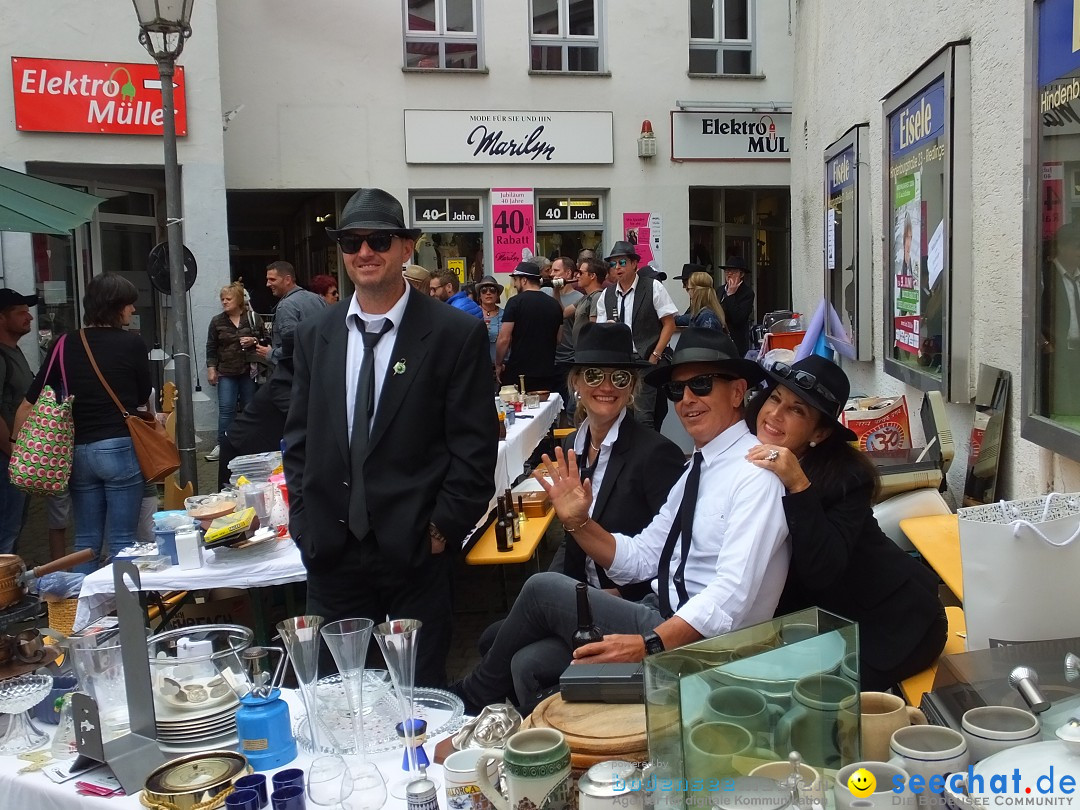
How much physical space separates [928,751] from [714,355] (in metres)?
1.58

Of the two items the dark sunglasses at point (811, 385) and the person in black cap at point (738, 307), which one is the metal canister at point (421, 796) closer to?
the dark sunglasses at point (811, 385)

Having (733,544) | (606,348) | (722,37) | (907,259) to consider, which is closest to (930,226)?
(907,259)

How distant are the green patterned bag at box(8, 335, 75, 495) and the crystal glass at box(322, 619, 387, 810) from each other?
3891mm

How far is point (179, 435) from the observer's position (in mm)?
7000

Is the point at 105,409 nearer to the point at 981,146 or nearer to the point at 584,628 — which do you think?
the point at 584,628

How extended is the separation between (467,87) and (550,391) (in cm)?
642

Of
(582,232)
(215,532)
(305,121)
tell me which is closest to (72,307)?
(305,121)

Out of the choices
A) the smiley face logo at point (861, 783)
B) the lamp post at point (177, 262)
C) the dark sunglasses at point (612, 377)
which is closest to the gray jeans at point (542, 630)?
the dark sunglasses at point (612, 377)

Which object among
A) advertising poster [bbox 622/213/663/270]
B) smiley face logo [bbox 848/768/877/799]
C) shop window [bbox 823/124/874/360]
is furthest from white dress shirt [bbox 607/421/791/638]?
advertising poster [bbox 622/213/663/270]

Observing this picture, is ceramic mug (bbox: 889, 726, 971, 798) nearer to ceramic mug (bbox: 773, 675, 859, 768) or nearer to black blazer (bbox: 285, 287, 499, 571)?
ceramic mug (bbox: 773, 675, 859, 768)

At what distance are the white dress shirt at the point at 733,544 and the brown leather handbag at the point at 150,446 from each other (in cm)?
362

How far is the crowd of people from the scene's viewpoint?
2789 millimetres

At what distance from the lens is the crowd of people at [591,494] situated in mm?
2789

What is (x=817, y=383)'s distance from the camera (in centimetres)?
290
